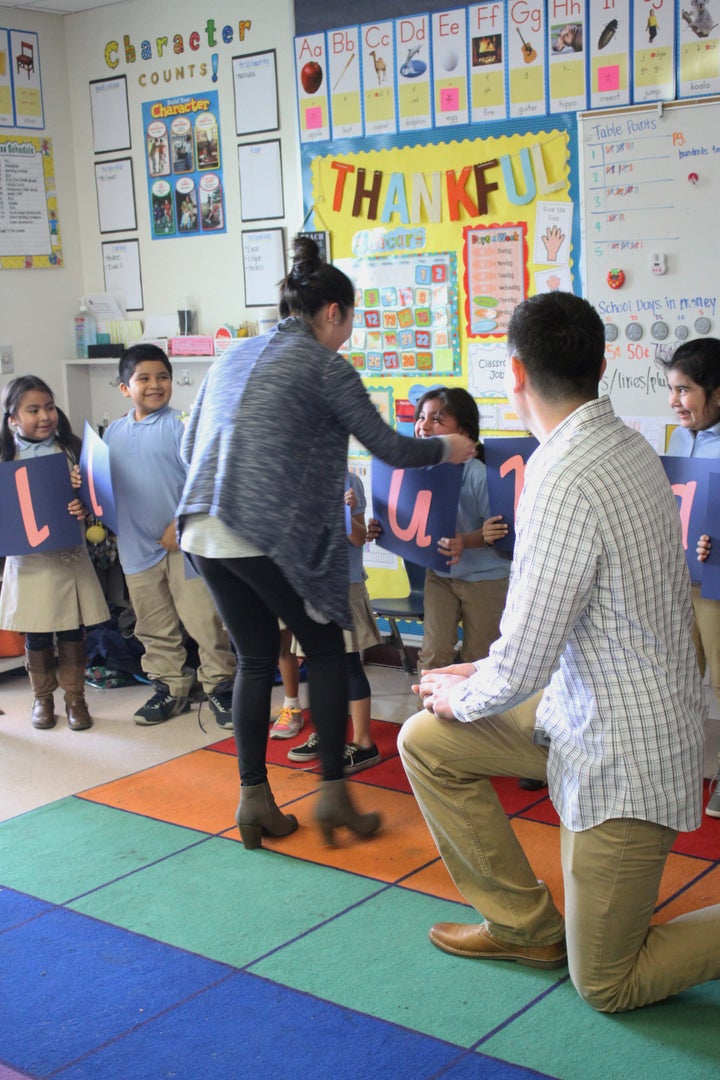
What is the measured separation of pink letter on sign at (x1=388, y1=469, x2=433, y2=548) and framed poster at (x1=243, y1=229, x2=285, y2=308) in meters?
1.73

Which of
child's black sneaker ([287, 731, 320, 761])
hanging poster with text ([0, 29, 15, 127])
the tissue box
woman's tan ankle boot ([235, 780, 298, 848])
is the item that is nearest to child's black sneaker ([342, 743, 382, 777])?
child's black sneaker ([287, 731, 320, 761])

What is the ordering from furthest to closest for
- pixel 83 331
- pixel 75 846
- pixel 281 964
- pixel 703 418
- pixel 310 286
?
pixel 83 331 < pixel 703 418 < pixel 75 846 < pixel 310 286 < pixel 281 964

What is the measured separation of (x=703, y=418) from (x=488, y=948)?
5.27ft

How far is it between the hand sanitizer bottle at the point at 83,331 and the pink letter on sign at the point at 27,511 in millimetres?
1848

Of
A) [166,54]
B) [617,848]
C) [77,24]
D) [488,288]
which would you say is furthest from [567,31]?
[617,848]

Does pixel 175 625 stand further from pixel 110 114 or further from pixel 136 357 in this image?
pixel 110 114

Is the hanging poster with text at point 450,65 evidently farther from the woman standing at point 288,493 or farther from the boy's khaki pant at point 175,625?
the boy's khaki pant at point 175,625

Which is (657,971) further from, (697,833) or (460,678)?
(697,833)

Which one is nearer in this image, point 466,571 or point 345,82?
point 466,571

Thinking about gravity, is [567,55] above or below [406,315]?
above

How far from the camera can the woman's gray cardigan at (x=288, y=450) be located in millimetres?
2709

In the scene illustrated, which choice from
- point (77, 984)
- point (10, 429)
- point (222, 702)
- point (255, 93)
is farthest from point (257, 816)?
point (255, 93)

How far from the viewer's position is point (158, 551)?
427 cm

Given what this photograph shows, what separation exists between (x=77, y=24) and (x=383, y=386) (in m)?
2.44
